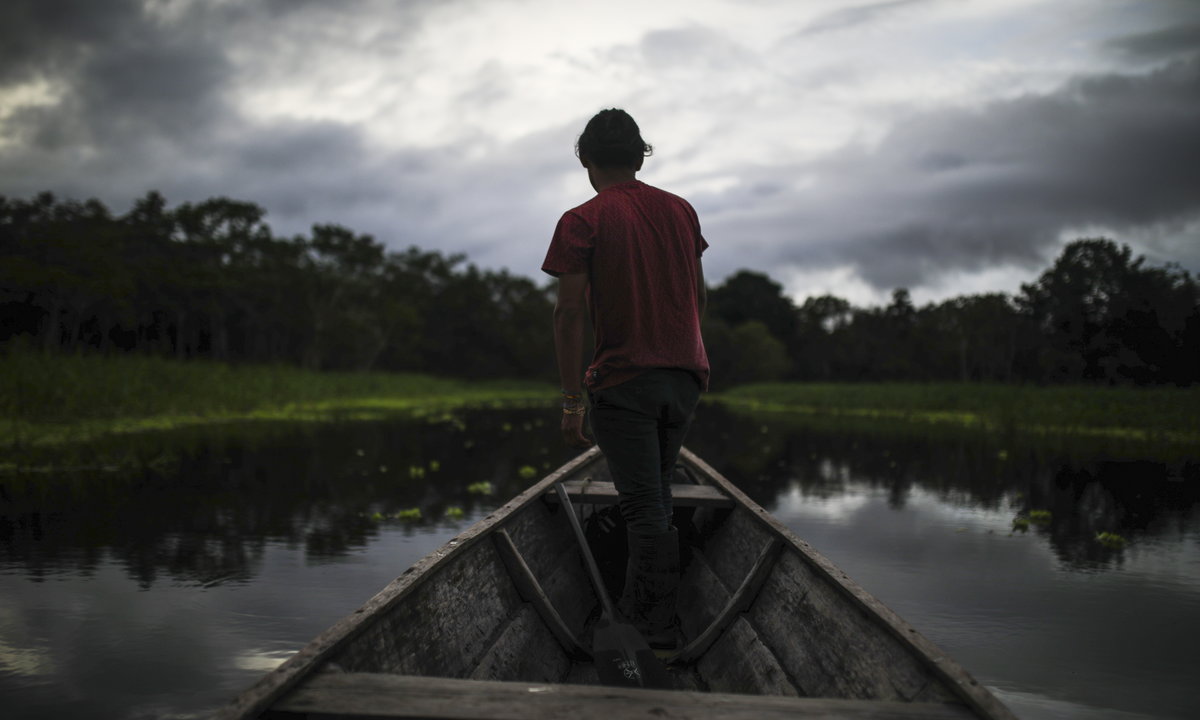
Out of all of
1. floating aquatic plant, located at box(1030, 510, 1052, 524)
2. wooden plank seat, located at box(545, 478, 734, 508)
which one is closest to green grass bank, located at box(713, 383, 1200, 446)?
floating aquatic plant, located at box(1030, 510, 1052, 524)

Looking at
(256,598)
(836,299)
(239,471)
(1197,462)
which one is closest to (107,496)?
(239,471)

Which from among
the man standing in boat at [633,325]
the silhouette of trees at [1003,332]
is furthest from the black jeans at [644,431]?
the silhouette of trees at [1003,332]

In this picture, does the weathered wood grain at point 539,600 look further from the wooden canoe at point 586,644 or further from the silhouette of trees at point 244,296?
the silhouette of trees at point 244,296

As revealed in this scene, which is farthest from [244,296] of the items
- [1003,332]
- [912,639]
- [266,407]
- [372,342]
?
[1003,332]

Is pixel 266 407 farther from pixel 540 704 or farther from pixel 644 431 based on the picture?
pixel 540 704

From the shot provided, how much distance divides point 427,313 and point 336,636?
49.1m

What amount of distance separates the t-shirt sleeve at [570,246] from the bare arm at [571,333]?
0.03m

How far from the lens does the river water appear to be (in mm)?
3291

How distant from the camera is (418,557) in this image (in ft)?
16.8

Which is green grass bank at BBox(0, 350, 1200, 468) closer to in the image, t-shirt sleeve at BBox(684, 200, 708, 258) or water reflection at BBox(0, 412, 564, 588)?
water reflection at BBox(0, 412, 564, 588)

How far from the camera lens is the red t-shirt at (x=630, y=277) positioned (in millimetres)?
2436

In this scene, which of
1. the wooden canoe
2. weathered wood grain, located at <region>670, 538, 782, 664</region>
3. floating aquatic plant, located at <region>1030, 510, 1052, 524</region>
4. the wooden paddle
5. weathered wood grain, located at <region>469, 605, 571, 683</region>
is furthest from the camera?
floating aquatic plant, located at <region>1030, 510, 1052, 524</region>

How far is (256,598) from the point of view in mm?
4215

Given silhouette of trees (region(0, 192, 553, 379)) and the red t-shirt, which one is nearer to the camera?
the red t-shirt
